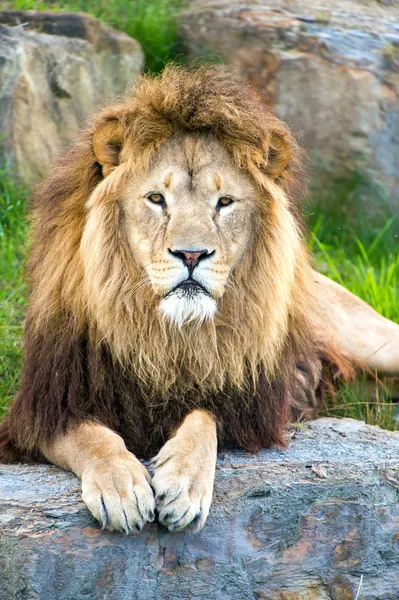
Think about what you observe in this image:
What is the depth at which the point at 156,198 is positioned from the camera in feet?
11.4

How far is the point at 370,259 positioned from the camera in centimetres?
686

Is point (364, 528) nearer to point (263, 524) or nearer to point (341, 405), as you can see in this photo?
point (263, 524)

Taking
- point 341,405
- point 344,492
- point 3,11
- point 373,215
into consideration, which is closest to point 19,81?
point 3,11

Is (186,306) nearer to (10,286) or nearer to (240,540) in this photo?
(240,540)

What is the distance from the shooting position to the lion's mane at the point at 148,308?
3.54m

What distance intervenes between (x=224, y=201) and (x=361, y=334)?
1879 mm

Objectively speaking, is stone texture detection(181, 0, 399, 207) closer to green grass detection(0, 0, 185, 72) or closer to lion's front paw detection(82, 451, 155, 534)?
green grass detection(0, 0, 185, 72)

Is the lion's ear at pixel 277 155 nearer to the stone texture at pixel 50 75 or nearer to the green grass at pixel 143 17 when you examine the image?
the stone texture at pixel 50 75

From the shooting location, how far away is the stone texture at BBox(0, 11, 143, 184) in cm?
643

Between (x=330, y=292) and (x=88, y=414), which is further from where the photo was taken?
(x=330, y=292)

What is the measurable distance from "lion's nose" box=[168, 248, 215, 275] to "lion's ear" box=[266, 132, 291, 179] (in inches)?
22.3

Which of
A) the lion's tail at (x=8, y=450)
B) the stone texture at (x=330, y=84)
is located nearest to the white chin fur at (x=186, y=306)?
the lion's tail at (x=8, y=450)

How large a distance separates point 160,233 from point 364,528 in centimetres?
127

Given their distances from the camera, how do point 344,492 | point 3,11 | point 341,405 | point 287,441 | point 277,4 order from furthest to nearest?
point 277,4, point 3,11, point 341,405, point 287,441, point 344,492
